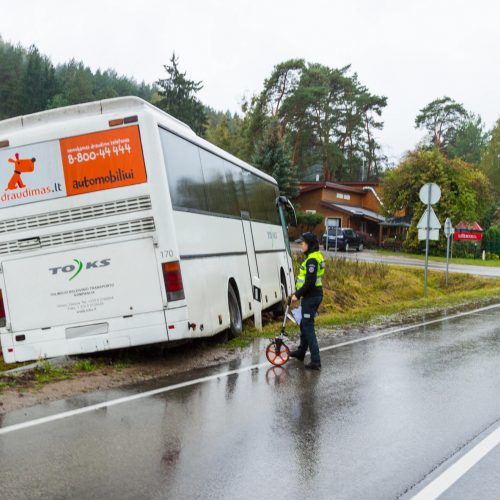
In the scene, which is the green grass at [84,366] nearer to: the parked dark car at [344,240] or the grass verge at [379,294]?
the grass verge at [379,294]

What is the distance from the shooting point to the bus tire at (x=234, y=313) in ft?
38.8

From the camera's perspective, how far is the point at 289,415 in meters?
6.62

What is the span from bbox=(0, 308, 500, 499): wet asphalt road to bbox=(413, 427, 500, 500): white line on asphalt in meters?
0.06

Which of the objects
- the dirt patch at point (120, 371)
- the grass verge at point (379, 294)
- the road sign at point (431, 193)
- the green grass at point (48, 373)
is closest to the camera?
Result: the dirt patch at point (120, 371)

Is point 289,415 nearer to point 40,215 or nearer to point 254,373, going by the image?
point 254,373

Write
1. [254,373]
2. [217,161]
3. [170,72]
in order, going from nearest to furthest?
[254,373]
[217,161]
[170,72]

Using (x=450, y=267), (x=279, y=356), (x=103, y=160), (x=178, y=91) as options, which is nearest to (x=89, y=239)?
(x=103, y=160)

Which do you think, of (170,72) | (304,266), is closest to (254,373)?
(304,266)

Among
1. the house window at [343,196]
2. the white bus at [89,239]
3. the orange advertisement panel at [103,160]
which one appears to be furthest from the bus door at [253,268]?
the house window at [343,196]

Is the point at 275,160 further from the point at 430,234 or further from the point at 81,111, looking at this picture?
the point at 81,111

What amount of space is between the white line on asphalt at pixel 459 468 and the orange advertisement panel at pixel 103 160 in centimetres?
540

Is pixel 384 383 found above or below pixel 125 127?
below

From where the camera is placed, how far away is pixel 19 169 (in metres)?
9.08

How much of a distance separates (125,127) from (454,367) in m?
5.56
